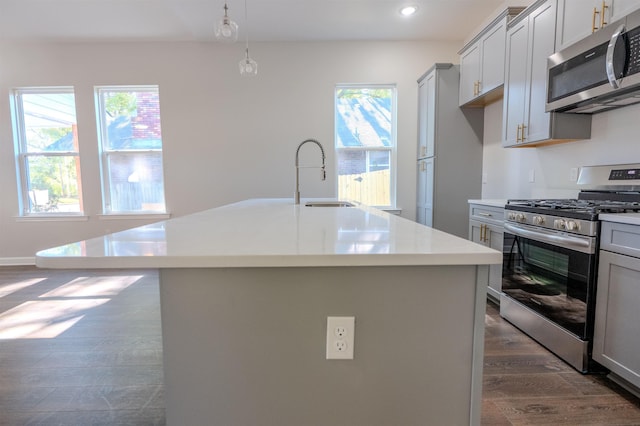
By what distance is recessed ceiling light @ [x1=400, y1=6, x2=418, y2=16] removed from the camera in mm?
3305

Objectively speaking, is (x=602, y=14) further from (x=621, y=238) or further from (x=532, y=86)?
(x=621, y=238)

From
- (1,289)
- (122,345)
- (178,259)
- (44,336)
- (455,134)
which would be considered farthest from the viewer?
(455,134)

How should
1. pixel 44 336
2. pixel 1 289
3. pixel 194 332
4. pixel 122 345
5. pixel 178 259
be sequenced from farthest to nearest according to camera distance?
1. pixel 1 289
2. pixel 44 336
3. pixel 122 345
4. pixel 194 332
5. pixel 178 259

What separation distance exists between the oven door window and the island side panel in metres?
1.32

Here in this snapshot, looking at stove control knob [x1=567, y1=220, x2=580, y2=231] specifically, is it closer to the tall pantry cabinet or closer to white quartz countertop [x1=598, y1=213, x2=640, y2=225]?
white quartz countertop [x1=598, y1=213, x2=640, y2=225]

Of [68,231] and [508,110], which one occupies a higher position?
[508,110]

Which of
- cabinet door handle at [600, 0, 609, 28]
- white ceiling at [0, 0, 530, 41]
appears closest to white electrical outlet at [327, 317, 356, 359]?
cabinet door handle at [600, 0, 609, 28]

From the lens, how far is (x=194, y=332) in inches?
34.5

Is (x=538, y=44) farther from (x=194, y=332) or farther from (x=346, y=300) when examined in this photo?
(x=194, y=332)

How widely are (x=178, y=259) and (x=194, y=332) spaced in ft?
0.81

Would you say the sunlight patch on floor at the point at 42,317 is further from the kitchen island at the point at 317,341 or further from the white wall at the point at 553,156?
the white wall at the point at 553,156

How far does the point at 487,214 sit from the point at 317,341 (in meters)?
2.35

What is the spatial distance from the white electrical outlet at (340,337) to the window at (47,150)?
15.7 feet

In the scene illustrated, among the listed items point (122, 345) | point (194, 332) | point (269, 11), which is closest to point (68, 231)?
point (122, 345)
